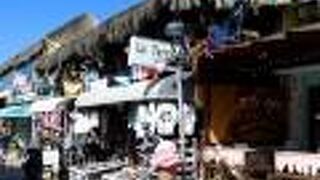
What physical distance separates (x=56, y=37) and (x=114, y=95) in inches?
463

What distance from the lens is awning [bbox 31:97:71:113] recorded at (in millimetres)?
26000

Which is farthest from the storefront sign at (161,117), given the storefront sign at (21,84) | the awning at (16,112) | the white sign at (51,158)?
the storefront sign at (21,84)

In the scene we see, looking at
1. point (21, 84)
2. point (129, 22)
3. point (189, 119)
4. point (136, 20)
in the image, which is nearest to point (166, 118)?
point (189, 119)

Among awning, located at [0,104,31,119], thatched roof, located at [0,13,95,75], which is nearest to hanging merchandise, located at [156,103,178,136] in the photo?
awning, located at [0,104,31,119]

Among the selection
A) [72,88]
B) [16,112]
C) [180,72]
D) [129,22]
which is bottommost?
[16,112]

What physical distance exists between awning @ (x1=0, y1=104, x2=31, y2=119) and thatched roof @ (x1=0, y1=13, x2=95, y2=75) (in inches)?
104

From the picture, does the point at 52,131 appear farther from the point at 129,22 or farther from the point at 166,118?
→ the point at 166,118

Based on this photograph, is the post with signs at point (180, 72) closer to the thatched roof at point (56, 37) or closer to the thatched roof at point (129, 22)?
the thatched roof at point (129, 22)

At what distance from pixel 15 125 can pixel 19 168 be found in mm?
2334

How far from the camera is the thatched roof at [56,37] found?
32.6m

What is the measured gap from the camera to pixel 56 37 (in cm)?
3334

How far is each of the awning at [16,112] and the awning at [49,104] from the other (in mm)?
919

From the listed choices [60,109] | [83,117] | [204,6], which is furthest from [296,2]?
[60,109]

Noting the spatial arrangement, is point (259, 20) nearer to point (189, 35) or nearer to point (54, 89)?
point (189, 35)
